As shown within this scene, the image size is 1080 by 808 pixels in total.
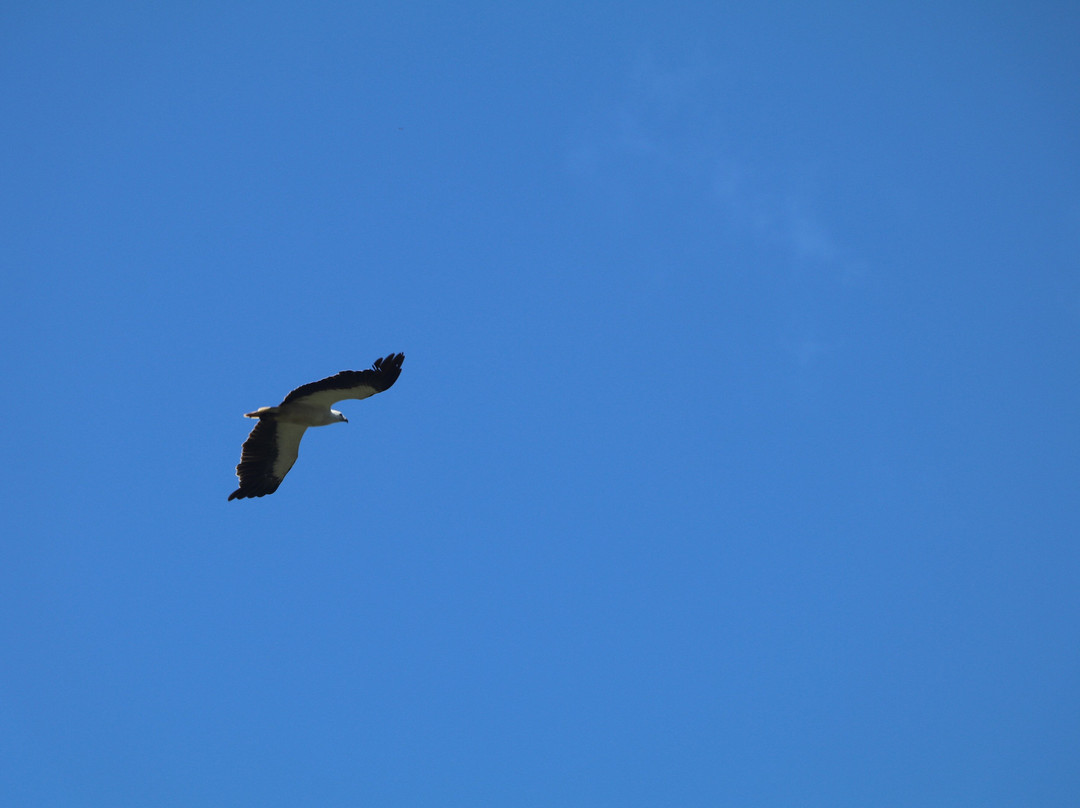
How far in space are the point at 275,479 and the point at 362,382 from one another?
3.84m

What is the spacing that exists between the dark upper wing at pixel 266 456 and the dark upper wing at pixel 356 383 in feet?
Answer: 3.61

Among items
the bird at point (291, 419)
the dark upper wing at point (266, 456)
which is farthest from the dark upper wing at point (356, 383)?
the dark upper wing at point (266, 456)

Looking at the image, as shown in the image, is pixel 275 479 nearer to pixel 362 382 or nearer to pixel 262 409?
pixel 262 409

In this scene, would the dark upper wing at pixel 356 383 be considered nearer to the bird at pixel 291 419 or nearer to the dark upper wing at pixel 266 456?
the bird at pixel 291 419

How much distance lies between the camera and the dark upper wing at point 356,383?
66.6 ft

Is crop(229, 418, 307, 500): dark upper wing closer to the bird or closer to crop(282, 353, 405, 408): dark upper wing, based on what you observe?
the bird

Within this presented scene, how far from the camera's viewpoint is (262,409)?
21203 mm

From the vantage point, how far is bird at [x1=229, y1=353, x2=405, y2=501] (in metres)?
20.5

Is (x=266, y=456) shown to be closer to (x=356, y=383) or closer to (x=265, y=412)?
(x=265, y=412)

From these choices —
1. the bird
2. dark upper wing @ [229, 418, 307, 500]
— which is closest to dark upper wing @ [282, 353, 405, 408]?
the bird

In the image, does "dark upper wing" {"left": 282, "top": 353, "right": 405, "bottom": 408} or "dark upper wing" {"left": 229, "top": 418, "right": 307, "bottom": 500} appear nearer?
"dark upper wing" {"left": 282, "top": 353, "right": 405, "bottom": 408}

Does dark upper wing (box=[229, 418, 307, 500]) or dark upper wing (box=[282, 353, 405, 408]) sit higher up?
dark upper wing (box=[282, 353, 405, 408])

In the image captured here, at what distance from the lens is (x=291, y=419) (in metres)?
21.4

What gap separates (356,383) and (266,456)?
3.29 meters
